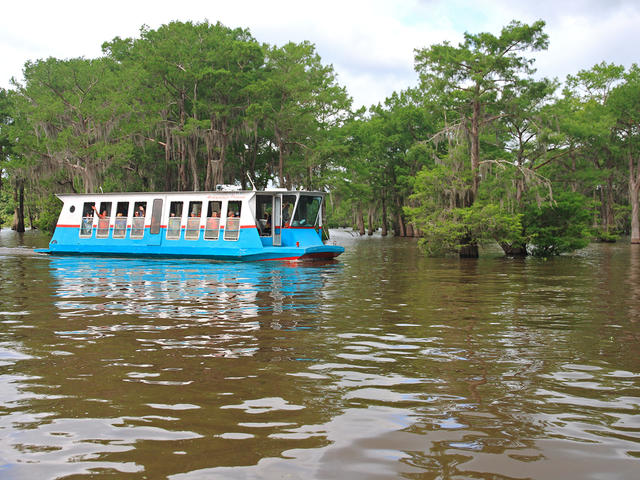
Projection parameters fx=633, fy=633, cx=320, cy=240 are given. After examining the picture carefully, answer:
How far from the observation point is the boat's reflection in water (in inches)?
390

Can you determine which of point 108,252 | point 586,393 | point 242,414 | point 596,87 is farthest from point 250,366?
point 596,87

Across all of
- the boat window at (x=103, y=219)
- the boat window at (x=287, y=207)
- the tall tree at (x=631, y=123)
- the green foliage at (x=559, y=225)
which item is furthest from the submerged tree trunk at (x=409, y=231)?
the boat window at (x=103, y=219)

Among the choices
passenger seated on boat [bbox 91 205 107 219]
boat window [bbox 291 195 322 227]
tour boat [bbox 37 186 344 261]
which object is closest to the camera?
tour boat [bbox 37 186 344 261]

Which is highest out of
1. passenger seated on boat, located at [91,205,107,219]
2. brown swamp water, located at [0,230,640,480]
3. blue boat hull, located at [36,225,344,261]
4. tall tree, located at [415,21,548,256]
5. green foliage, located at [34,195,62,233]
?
tall tree, located at [415,21,548,256]

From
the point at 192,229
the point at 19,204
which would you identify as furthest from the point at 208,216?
the point at 19,204

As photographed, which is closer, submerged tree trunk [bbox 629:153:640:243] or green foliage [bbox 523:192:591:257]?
green foliage [bbox 523:192:591:257]

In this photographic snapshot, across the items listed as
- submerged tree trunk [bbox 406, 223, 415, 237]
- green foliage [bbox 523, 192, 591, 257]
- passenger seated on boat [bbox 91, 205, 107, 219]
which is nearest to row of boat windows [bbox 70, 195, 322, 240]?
passenger seated on boat [bbox 91, 205, 107, 219]

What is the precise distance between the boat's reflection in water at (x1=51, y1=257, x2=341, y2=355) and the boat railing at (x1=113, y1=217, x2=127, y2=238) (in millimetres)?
6095

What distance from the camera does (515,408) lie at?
553 cm

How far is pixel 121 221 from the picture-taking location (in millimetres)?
29938

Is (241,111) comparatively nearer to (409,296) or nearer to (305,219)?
(305,219)

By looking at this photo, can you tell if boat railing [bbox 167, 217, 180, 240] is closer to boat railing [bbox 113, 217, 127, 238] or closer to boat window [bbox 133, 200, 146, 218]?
boat window [bbox 133, 200, 146, 218]

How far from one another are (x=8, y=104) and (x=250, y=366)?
7909 centimetres

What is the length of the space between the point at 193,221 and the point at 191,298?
48.6 feet
